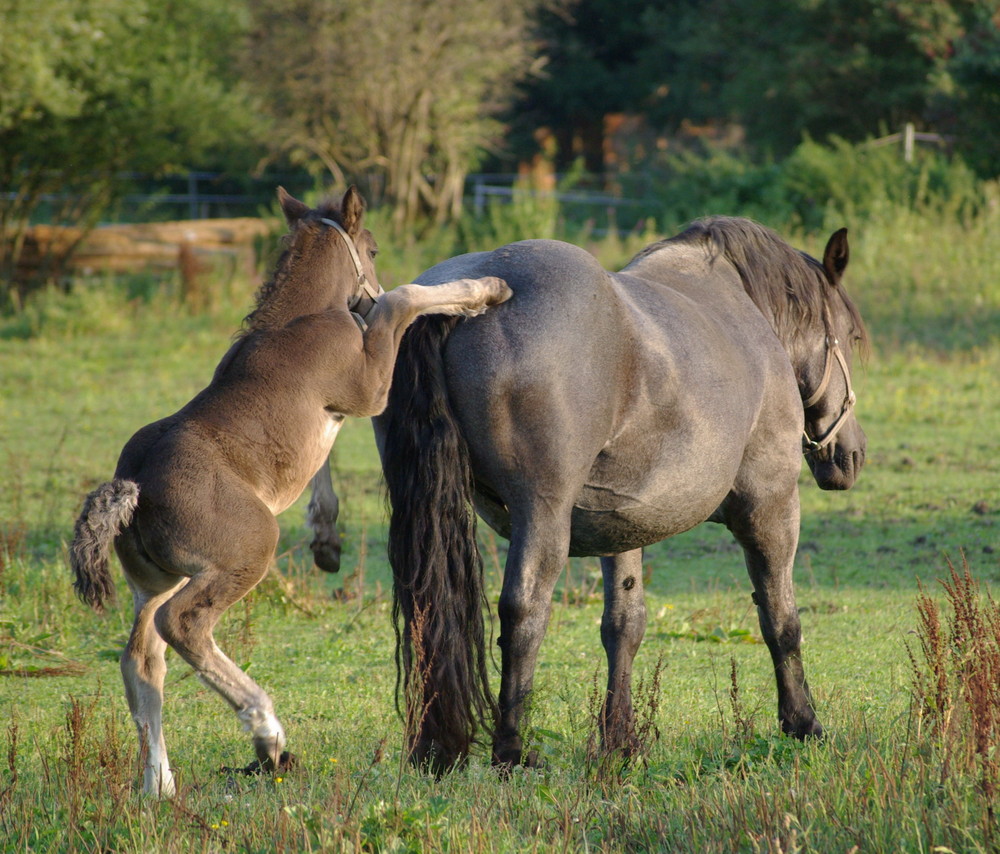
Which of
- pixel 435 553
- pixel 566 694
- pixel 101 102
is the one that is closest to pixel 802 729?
pixel 566 694

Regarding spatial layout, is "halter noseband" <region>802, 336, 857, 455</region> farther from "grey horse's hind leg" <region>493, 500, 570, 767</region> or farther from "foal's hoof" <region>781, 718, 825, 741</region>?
"grey horse's hind leg" <region>493, 500, 570, 767</region>

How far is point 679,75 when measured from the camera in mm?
38781

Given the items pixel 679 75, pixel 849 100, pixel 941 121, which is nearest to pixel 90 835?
pixel 941 121

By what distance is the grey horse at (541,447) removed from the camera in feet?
12.2

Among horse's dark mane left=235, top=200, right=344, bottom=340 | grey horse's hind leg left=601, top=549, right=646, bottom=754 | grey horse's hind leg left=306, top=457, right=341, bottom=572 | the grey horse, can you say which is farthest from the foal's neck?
grey horse's hind leg left=601, top=549, right=646, bottom=754

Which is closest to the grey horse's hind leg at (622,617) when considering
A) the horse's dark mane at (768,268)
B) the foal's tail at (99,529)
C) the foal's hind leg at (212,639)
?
the horse's dark mane at (768,268)

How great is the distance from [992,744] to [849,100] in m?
30.2

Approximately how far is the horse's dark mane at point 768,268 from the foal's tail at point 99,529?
7.70ft

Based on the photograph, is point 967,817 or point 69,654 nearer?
point 967,817

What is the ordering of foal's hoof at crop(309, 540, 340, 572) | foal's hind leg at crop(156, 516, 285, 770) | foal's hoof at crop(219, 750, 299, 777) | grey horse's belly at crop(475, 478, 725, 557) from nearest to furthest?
foal's hind leg at crop(156, 516, 285, 770), foal's hoof at crop(219, 750, 299, 777), grey horse's belly at crop(475, 478, 725, 557), foal's hoof at crop(309, 540, 340, 572)

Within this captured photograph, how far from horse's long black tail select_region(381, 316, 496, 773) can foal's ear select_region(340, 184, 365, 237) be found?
525 millimetres

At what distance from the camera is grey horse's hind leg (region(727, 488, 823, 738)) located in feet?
15.1

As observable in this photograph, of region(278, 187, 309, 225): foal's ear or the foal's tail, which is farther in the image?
region(278, 187, 309, 225): foal's ear

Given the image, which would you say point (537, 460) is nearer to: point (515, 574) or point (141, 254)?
point (515, 574)
